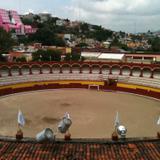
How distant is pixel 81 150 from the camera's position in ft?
33.9

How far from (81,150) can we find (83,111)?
16.5 meters

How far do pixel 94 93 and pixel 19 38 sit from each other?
69390 mm

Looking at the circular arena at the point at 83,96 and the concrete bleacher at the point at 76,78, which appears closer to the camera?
the circular arena at the point at 83,96

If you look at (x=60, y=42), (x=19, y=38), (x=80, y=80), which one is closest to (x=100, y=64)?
(x=80, y=80)

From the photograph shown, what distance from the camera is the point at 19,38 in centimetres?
9919

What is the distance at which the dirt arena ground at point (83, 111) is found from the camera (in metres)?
21.4

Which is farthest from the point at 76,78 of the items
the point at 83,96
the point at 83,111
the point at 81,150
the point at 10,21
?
the point at 10,21

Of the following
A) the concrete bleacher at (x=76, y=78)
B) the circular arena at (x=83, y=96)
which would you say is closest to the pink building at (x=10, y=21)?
the circular arena at (x=83, y=96)

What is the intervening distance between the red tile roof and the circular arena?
9189mm

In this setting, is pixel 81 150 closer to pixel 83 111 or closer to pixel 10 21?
pixel 83 111

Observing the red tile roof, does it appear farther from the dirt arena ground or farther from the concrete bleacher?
the concrete bleacher

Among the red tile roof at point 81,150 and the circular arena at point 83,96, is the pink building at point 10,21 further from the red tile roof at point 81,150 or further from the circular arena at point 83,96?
the red tile roof at point 81,150

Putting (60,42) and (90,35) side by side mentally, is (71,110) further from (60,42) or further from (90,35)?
(90,35)

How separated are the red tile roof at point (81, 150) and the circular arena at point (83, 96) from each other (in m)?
9.19
